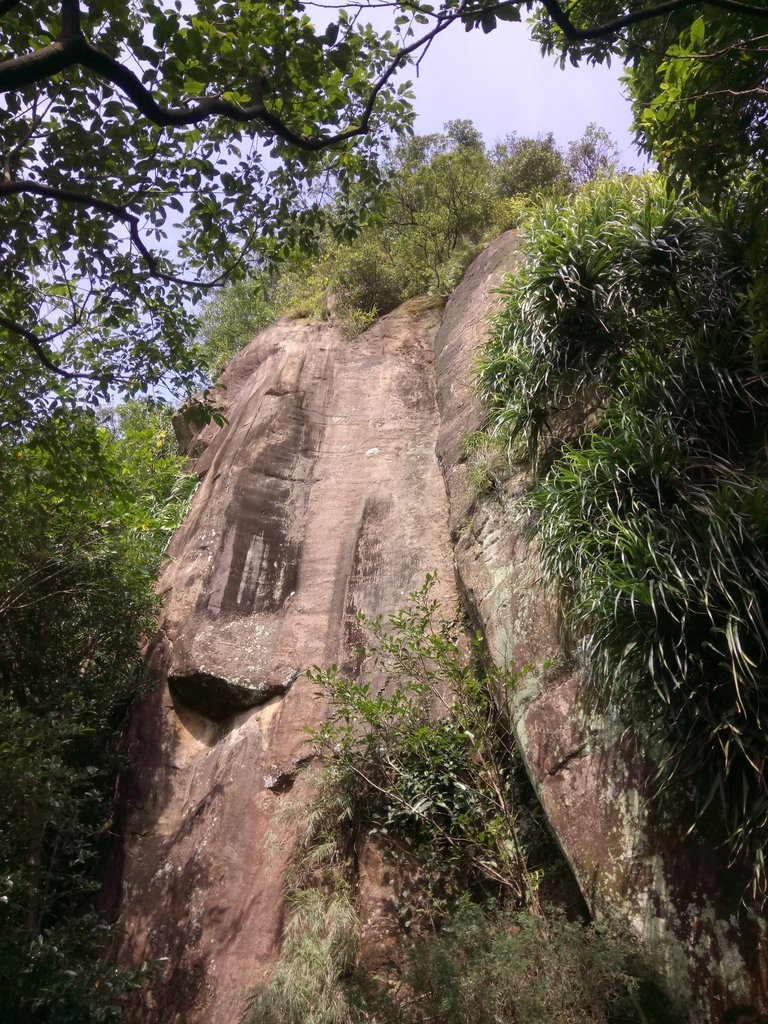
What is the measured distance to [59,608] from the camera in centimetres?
780

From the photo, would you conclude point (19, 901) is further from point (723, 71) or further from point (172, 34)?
point (723, 71)

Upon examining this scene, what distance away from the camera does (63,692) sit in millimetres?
7559

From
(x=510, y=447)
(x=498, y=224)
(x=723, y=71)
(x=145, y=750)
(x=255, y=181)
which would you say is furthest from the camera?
(x=498, y=224)

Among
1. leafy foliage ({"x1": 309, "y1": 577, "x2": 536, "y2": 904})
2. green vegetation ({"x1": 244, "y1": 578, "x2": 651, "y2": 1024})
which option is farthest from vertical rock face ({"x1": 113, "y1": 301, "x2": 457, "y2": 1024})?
leafy foliage ({"x1": 309, "y1": 577, "x2": 536, "y2": 904})

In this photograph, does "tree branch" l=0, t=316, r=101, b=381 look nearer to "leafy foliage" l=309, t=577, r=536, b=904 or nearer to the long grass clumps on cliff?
"leafy foliage" l=309, t=577, r=536, b=904

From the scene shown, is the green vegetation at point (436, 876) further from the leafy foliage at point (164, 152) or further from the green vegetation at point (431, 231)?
the green vegetation at point (431, 231)

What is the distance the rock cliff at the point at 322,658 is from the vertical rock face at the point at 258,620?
0.02 metres

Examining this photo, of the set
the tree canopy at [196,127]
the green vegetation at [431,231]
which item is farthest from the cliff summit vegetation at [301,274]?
the green vegetation at [431,231]

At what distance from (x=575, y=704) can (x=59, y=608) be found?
5174 mm

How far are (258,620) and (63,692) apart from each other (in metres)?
2.28

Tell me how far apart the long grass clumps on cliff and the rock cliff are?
1.61 ft

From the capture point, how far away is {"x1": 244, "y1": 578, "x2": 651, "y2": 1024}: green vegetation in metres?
4.49

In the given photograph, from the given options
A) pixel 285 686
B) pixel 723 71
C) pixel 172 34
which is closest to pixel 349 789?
pixel 285 686

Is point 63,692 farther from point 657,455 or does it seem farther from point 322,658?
point 657,455
